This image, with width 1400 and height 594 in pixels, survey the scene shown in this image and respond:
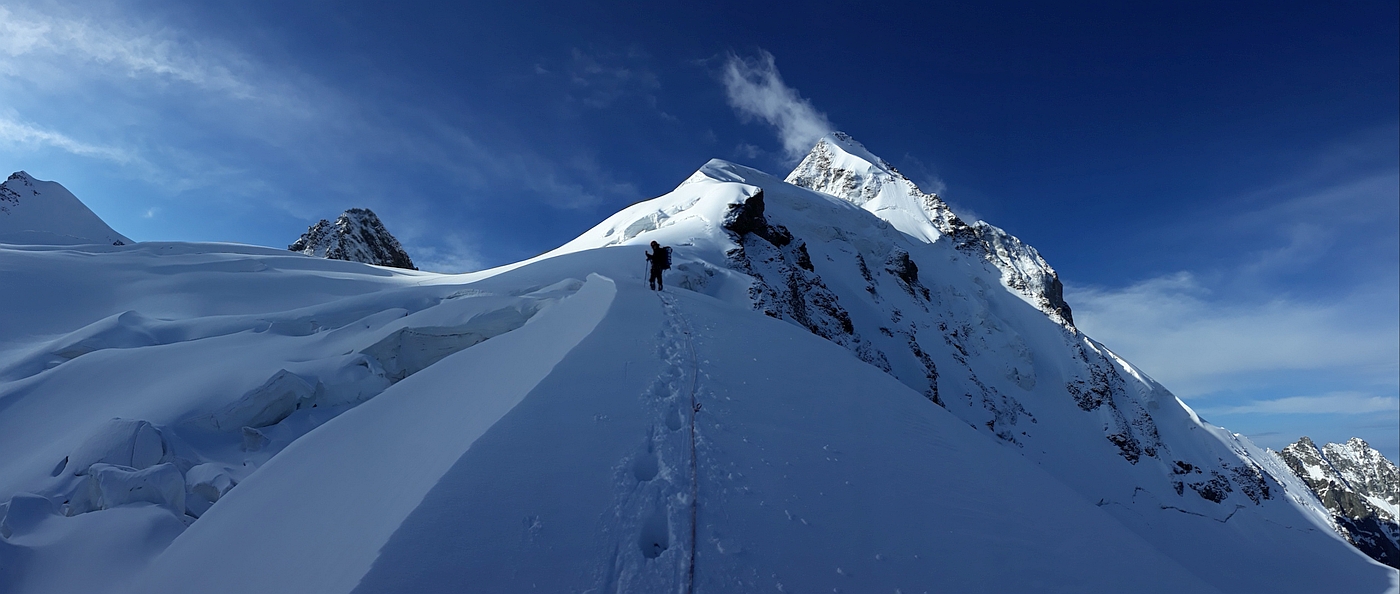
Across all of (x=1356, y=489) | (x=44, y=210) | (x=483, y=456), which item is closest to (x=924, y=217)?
(x=483, y=456)

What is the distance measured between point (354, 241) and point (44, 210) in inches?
1810

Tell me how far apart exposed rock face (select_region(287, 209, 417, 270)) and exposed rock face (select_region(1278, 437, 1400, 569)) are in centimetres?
11262

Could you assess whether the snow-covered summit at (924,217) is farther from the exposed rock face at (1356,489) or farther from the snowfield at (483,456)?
the snowfield at (483,456)

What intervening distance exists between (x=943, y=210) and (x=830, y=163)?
21.0 meters

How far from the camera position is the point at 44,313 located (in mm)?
11109

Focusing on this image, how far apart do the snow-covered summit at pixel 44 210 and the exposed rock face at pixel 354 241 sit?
2914 cm

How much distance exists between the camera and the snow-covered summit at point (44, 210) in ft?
167

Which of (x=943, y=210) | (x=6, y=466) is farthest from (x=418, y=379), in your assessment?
(x=943, y=210)

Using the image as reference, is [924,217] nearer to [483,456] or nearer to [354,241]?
[354,241]

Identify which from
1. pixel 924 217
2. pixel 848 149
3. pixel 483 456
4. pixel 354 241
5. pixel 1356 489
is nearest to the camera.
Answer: pixel 483 456

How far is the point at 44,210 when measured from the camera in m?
53.1

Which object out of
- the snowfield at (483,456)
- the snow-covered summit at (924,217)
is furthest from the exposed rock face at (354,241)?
the snow-covered summit at (924,217)

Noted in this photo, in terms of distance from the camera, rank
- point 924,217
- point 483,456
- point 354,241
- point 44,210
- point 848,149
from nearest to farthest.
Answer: point 483,456, point 354,241, point 44,210, point 924,217, point 848,149

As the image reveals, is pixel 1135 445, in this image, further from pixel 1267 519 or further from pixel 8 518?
pixel 8 518
